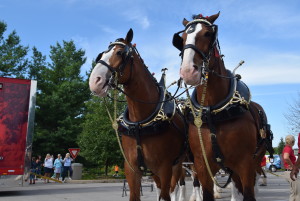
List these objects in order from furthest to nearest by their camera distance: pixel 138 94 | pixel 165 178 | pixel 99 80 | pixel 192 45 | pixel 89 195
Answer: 1. pixel 89 195
2. pixel 138 94
3. pixel 165 178
4. pixel 99 80
5. pixel 192 45

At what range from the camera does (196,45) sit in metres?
4.26

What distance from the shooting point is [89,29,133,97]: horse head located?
5.15m

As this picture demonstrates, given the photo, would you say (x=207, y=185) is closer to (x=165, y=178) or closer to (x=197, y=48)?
(x=165, y=178)

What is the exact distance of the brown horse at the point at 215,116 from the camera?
4.32 m

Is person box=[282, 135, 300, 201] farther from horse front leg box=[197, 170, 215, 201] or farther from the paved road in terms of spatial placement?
horse front leg box=[197, 170, 215, 201]

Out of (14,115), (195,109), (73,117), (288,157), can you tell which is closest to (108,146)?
(14,115)

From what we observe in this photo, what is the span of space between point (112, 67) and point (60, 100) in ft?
107

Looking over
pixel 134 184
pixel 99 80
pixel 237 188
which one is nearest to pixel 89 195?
pixel 134 184

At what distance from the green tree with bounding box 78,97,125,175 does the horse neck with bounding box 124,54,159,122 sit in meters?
18.9

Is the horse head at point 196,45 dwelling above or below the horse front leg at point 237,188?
above

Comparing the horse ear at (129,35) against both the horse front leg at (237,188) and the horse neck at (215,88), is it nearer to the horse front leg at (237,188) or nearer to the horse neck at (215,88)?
the horse neck at (215,88)

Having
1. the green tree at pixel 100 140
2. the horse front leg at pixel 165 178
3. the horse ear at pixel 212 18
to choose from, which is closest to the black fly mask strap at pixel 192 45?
the horse ear at pixel 212 18

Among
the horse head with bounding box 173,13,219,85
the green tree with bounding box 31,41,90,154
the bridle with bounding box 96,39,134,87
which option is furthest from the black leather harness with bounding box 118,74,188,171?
the green tree with bounding box 31,41,90,154

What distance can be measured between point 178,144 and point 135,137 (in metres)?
0.75
